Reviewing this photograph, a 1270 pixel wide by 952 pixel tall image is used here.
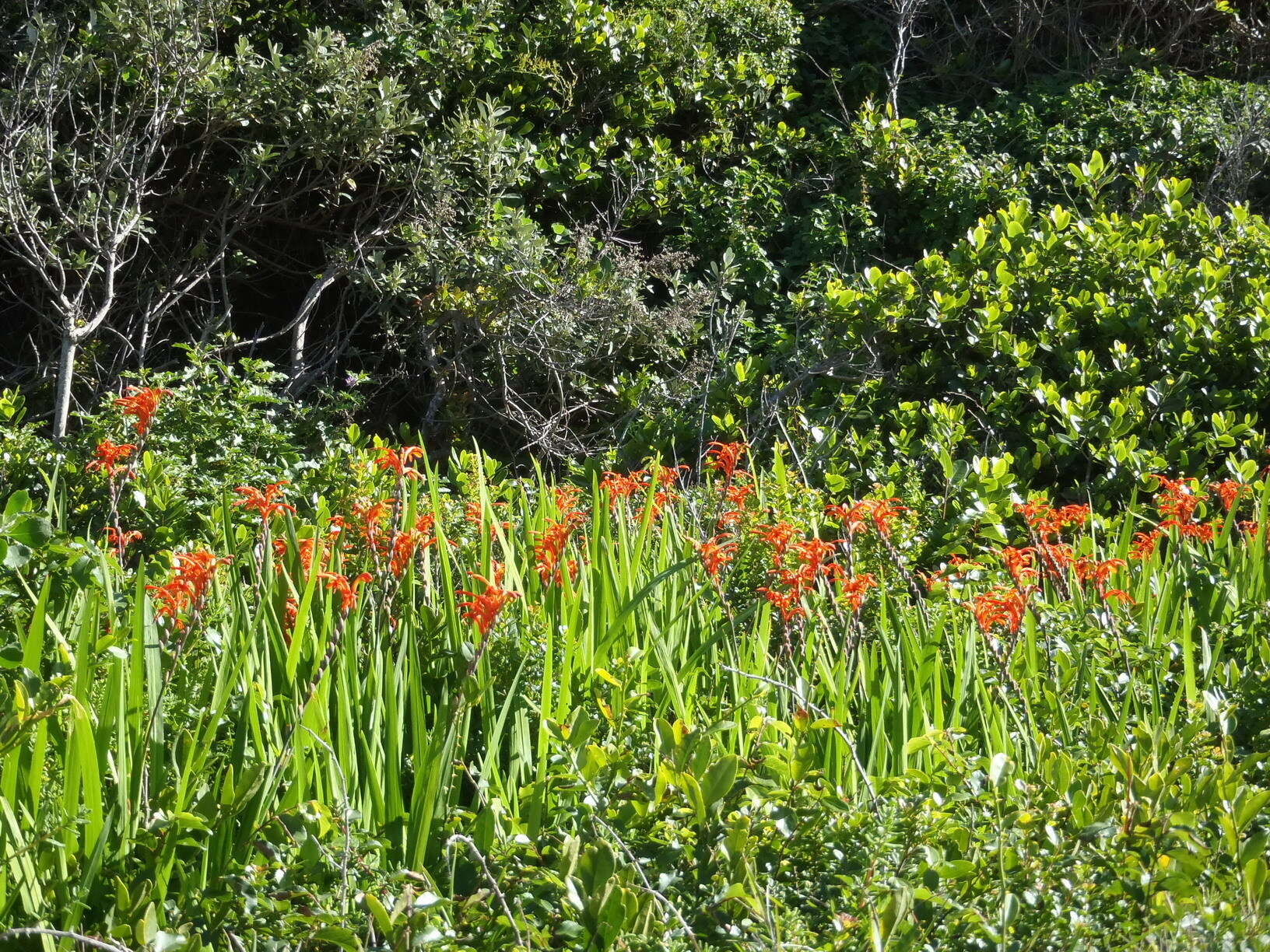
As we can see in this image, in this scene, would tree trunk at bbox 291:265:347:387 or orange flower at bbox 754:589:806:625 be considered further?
tree trunk at bbox 291:265:347:387

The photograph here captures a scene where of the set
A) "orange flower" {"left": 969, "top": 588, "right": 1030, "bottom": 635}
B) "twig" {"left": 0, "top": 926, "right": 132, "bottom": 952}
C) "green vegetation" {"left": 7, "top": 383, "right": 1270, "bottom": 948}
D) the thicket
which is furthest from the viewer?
the thicket

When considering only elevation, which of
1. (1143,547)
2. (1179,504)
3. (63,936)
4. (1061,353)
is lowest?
(63,936)

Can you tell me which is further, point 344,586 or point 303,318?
point 303,318

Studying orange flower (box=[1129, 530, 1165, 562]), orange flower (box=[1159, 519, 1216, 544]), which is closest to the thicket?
orange flower (box=[1129, 530, 1165, 562])

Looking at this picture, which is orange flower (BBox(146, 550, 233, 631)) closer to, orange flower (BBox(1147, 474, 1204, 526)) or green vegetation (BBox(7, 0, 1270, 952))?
green vegetation (BBox(7, 0, 1270, 952))

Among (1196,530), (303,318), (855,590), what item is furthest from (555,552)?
(303,318)

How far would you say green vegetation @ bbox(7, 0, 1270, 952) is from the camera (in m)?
1.63

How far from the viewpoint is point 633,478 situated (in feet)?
9.73

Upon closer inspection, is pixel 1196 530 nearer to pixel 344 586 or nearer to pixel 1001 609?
pixel 1001 609

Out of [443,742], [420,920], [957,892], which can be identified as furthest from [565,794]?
[957,892]

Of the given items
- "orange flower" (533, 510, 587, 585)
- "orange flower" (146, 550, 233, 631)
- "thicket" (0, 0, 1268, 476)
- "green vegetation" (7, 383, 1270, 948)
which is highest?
"thicket" (0, 0, 1268, 476)

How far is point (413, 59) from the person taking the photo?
5406 millimetres

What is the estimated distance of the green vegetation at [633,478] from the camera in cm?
163

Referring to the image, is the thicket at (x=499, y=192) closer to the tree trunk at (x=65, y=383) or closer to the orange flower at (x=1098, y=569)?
the tree trunk at (x=65, y=383)
